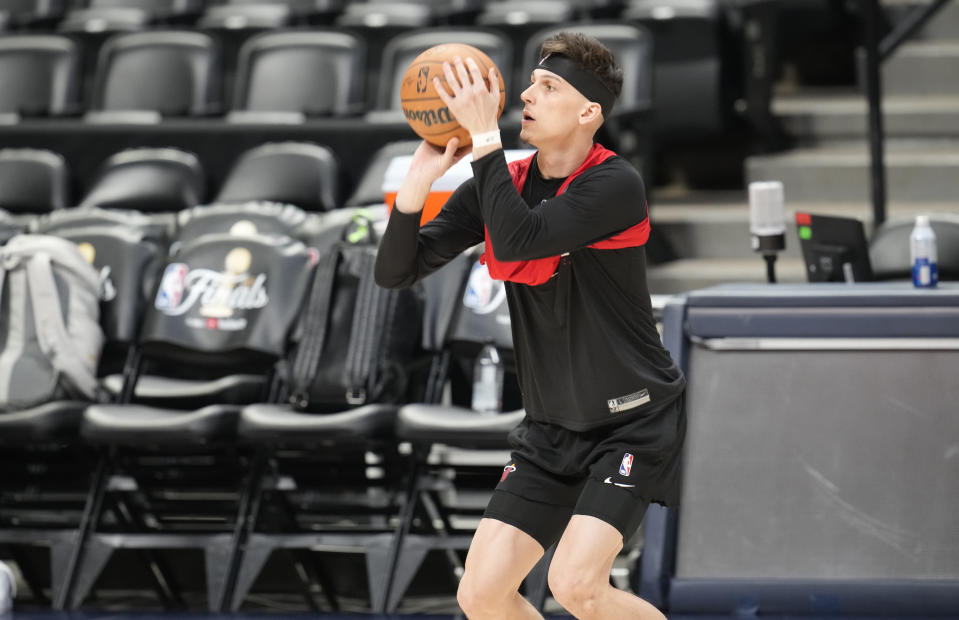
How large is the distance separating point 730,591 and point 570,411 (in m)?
1.32

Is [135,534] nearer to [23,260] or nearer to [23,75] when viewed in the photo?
[23,260]

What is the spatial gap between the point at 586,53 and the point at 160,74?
4.74 m

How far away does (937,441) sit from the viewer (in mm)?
3973

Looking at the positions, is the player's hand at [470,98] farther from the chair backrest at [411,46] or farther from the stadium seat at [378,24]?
the stadium seat at [378,24]

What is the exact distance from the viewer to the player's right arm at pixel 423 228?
2.97 metres

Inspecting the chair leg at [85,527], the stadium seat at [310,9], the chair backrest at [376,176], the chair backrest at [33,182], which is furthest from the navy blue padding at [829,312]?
the stadium seat at [310,9]

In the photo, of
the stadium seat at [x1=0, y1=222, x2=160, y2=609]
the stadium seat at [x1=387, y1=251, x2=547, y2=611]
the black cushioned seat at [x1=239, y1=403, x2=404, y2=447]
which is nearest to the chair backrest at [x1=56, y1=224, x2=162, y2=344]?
the stadium seat at [x1=0, y1=222, x2=160, y2=609]

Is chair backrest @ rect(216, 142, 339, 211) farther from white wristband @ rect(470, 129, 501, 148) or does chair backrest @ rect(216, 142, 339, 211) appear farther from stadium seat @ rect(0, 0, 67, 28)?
white wristband @ rect(470, 129, 501, 148)

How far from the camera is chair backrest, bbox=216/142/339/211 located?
5996mm

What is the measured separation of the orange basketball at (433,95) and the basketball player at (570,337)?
32 millimetres

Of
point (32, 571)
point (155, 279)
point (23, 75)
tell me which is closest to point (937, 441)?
point (155, 279)

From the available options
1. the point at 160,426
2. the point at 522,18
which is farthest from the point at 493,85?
the point at 522,18

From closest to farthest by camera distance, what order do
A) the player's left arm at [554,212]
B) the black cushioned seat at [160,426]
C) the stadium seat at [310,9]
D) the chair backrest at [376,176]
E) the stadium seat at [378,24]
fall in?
the player's left arm at [554,212] < the black cushioned seat at [160,426] < the chair backrest at [376,176] < the stadium seat at [378,24] < the stadium seat at [310,9]

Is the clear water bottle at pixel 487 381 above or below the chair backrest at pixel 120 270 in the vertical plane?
below
